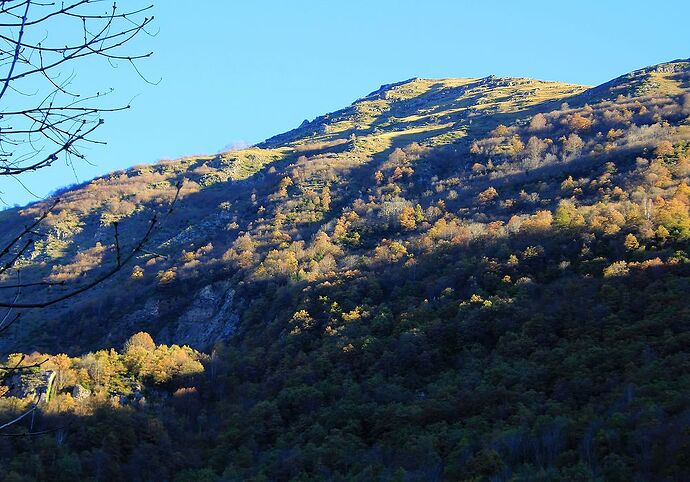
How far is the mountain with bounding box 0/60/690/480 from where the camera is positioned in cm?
1888

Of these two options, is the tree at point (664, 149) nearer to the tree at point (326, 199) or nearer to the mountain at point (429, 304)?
the mountain at point (429, 304)

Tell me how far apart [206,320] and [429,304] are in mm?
13898

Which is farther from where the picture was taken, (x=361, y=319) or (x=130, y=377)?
(x=361, y=319)

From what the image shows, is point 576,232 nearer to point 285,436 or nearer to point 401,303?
point 401,303

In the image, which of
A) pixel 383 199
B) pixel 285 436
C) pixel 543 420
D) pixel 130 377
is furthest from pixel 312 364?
pixel 383 199

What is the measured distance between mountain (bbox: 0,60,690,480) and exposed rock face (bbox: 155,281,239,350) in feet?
0.36

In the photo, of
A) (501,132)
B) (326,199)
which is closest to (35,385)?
(326,199)

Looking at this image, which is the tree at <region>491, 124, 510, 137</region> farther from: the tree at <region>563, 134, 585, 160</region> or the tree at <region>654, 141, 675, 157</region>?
the tree at <region>654, 141, 675, 157</region>

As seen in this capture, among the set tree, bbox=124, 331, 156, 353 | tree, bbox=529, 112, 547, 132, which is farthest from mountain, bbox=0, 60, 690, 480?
tree, bbox=124, 331, 156, 353

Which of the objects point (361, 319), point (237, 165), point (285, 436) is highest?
point (237, 165)

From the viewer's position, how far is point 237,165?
75375mm

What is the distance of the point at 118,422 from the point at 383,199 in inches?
1155

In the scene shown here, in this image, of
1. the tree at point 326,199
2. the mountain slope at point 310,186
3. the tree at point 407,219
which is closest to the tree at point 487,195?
the mountain slope at point 310,186

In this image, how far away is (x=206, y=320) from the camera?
37.5 metres
